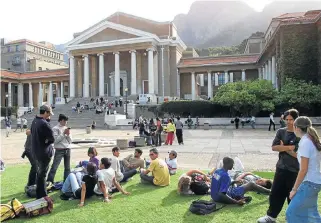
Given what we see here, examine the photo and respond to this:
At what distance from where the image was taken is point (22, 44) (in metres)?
81.4

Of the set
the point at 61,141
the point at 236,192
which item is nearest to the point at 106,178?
the point at 61,141

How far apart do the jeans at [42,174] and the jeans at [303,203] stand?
4175 millimetres

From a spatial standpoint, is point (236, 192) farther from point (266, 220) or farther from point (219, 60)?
point (219, 60)

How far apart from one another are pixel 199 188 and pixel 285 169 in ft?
7.31

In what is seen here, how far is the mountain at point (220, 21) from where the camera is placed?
135 metres

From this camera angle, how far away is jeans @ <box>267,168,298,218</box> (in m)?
→ 4.90

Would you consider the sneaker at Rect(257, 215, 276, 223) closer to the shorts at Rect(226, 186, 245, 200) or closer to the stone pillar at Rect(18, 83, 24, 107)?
the shorts at Rect(226, 186, 245, 200)

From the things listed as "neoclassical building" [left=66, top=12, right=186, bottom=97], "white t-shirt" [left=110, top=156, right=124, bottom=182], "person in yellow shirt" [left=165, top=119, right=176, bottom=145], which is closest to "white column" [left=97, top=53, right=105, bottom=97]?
"neoclassical building" [left=66, top=12, right=186, bottom=97]

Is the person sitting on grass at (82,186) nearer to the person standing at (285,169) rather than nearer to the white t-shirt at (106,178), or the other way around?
the white t-shirt at (106,178)

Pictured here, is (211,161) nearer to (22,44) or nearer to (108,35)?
(108,35)

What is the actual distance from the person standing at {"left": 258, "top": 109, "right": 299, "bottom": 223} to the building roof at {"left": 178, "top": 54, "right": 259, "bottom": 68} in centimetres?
4445

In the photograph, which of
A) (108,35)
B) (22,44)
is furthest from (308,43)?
(22,44)

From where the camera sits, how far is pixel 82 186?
248 inches

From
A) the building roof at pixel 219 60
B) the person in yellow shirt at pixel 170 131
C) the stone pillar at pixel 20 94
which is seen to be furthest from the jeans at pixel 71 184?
the stone pillar at pixel 20 94
